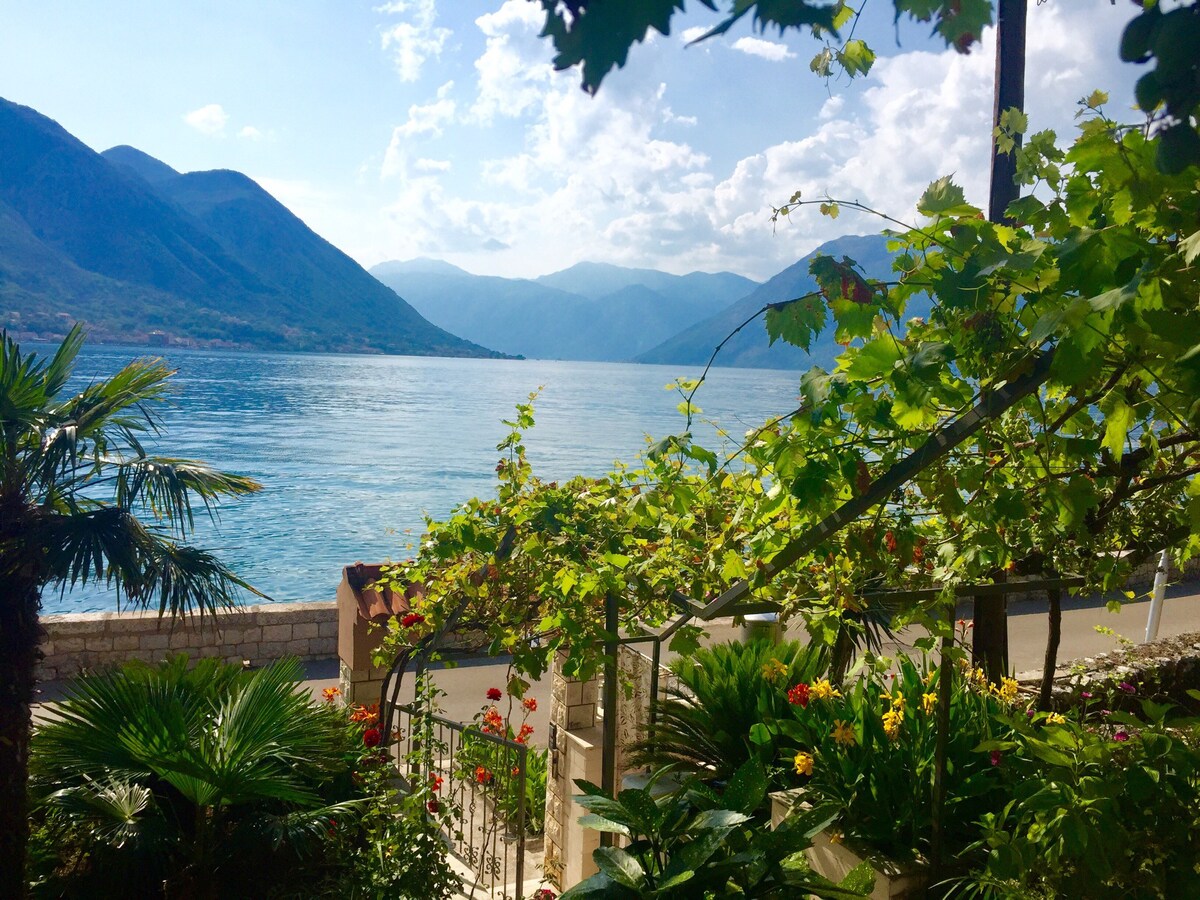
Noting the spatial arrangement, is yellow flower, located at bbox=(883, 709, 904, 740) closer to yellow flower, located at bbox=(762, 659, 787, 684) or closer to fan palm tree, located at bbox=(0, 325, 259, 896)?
yellow flower, located at bbox=(762, 659, 787, 684)

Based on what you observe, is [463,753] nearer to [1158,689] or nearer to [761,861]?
[761,861]

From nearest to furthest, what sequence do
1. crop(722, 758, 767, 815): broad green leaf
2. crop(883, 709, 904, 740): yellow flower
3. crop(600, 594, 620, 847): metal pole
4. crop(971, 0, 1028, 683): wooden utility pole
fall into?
crop(722, 758, 767, 815): broad green leaf < crop(600, 594, 620, 847): metal pole < crop(883, 709, 904, 740): yellow flower < crop(971, 0, 1028, 683): wooden utility pole

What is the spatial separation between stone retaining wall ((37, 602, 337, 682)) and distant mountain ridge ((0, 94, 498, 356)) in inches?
3642

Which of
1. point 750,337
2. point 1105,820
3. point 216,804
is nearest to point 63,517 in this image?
point 216,804

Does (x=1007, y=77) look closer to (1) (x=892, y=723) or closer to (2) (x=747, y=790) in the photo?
(1) (x=892, y=723)

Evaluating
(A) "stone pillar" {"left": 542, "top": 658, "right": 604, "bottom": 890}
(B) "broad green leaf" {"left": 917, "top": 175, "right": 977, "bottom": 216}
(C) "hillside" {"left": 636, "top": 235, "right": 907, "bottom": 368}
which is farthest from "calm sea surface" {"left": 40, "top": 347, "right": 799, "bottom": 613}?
(C) "hillside" {"left": 636, "top": 235, "right": 907, "bottom": 368}

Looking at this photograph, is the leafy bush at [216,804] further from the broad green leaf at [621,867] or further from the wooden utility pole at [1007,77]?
the wooden utility pole at [1007,77]

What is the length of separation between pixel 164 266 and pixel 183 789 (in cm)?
13881

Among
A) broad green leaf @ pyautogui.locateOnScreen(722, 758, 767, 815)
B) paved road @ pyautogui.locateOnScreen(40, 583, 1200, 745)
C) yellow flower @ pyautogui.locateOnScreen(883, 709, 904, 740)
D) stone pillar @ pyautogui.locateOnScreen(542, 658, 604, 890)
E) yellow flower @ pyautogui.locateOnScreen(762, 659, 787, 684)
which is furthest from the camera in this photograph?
paved road @ pyautogui.locateOnScreen(40, 583, 1200, 745)

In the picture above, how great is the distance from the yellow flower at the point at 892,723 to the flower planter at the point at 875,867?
497 millimetres

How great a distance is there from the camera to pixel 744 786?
9.26ft

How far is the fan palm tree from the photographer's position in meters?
4.61

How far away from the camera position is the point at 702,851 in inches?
98.5

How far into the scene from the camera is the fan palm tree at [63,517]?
4.61 metres
